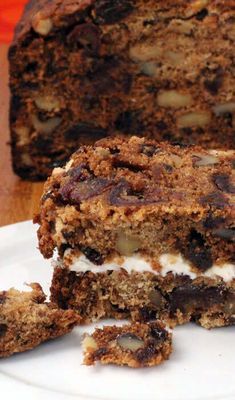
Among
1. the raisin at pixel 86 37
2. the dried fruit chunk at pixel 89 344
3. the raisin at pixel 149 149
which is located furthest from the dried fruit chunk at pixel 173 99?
the dried fruit chunk at pixel 89 344

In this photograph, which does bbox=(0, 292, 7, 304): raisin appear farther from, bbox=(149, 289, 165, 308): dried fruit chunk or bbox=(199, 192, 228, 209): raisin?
bbox=(199, 192, 228, 209): raisin

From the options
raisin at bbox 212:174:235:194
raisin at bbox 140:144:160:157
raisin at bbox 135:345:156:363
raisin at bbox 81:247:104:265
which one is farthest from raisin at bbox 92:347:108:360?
raisin at bbox 140:144:160:157

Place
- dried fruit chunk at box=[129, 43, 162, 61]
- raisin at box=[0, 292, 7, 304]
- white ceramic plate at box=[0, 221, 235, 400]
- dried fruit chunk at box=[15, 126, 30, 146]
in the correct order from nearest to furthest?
white ceramic plate at box=[0, 221, 235, 400], raisin at box=[0, 292, 7, 304], dried fruit chunk at box=[129, 43, 162, 61], dried fruit chunk at box=[15, 126, 30, 146]

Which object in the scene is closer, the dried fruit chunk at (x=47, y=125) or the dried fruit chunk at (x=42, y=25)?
the dried fruit chunk at (x=42, y=25)

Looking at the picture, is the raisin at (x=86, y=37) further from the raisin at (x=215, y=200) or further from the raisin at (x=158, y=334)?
the raisin at (x=158, y=334)

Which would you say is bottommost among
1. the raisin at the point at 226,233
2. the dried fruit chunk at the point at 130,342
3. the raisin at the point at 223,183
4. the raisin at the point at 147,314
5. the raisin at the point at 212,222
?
the dried fruit chunk at the point at 130,342

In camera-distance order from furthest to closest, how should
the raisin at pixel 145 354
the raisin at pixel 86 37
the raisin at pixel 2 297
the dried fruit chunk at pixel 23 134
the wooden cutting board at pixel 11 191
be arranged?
the dried fruit chunk at pixel 23 134 → the raisin at pixel 86 37 → the wooden cutting board at pixel 11 191 → the raisin at pixel 2 297 → the raisin at pixel 145 354
